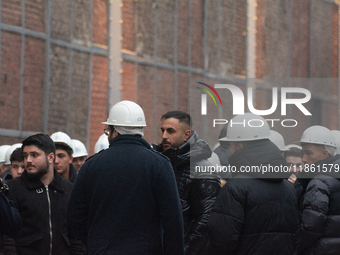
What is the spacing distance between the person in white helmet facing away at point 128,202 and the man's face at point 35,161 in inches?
60.1

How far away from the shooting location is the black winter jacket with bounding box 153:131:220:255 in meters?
5.81

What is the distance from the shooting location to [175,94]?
17.2m

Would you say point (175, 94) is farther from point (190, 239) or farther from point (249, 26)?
point (190, 239)

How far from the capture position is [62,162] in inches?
303

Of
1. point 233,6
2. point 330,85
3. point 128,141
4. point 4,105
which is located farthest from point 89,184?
point 330,85

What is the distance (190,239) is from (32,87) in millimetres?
7450

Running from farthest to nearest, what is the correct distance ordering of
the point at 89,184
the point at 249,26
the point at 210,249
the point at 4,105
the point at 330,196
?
the point at 249,26 < the point at 4,105 < the point at 330,196 < the point at 210,249 < the point at 89,184

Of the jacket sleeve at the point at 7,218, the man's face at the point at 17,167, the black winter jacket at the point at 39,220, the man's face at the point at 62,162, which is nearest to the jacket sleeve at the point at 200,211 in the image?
the black winter jacket at the point at 39,220

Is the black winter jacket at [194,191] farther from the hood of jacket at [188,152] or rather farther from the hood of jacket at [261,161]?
the hood of jacket at [261,161]

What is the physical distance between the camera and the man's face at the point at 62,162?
7.62 meters

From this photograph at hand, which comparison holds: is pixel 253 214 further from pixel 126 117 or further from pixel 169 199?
pixel 126 117

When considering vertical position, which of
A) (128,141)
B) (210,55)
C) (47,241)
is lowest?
(47,241)

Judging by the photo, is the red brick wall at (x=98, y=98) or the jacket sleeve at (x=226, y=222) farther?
the red brick wall at (x=98, y=98)

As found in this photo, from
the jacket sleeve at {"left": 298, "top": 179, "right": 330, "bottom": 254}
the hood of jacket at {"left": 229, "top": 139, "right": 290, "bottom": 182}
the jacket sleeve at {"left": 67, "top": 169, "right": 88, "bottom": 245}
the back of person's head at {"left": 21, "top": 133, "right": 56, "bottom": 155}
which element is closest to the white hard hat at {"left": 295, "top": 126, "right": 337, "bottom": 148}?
the jacket sleeve at {"left": 298, "top": 179, "right": 330, "bottom": 254}
